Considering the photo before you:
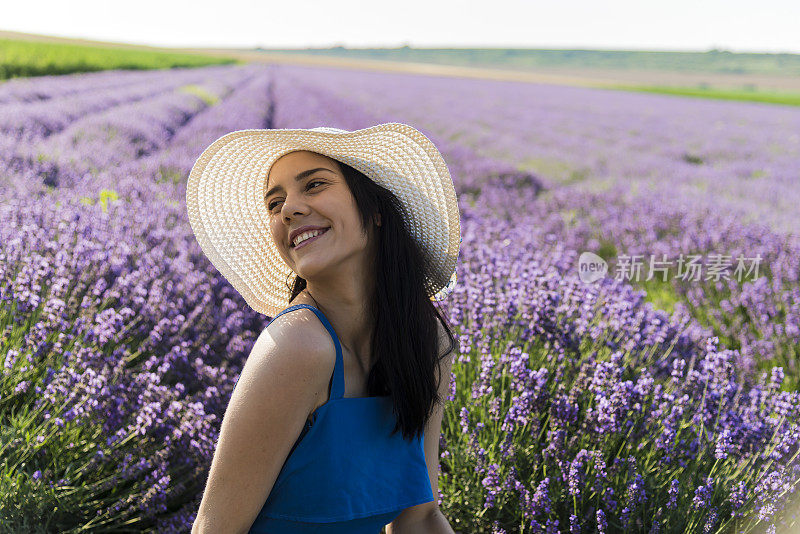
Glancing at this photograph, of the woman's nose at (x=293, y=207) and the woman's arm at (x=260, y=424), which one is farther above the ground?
the woman's nose at (x=293, y=207)

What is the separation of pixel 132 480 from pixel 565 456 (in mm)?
1333

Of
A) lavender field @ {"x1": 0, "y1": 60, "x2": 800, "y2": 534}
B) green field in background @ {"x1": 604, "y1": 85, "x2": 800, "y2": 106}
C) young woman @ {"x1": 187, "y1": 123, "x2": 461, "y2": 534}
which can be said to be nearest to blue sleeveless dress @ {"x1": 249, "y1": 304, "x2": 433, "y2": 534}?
young woman @ {"x1": 187, "y1": 123, "x2": 461, "y2": 534}

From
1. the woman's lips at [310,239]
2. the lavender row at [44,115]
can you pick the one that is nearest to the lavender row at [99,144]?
the lavender row at [44,115]

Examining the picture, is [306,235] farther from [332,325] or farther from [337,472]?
[337,472]

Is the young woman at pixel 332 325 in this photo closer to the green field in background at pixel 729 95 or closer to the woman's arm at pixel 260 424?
the woman's arm at pixel 260 424

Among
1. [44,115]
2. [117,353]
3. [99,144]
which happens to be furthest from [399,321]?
[44,115]

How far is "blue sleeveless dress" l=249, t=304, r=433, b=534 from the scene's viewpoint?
129 cm

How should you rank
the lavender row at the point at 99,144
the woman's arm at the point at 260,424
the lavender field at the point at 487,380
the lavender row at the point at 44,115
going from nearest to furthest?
the woman's arm at the point at 260,424 < the lavender field at the point at 487,380 < the lavender row at the point at 99,144 < the lavender row at the point at 44,115

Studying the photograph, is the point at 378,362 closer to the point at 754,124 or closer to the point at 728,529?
the point at 728,529

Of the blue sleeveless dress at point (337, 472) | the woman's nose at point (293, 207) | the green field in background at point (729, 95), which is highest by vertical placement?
the green field in background at point (729, 95)

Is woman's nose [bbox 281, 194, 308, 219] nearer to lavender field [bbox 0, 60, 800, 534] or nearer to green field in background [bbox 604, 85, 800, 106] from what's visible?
lavender field [bbox 0, 60, 800, 534]

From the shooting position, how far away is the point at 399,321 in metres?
1.47

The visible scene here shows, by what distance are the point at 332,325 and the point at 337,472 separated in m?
0.31

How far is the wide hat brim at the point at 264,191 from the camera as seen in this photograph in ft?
5.04
